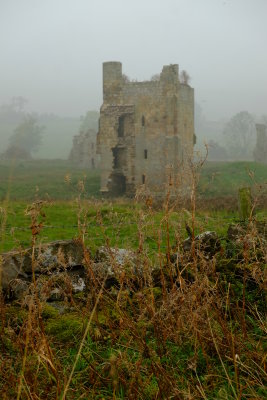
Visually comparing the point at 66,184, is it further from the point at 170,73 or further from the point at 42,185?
the point at 170,73

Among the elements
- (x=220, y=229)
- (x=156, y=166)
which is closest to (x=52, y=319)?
(x=220, y=229)

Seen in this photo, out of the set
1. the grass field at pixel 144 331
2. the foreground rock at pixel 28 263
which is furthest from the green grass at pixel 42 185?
the grass field at pixel 144 331

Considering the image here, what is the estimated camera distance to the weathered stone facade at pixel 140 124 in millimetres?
28438

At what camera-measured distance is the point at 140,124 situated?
2888 centimetres

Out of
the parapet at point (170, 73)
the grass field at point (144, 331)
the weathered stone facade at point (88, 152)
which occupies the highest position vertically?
the parapet at point (170, 73)

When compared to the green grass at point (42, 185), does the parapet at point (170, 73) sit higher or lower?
higher

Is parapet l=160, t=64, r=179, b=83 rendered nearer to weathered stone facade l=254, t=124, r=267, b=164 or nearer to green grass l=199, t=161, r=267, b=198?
green grass l=199, t=161, r=267, b=198

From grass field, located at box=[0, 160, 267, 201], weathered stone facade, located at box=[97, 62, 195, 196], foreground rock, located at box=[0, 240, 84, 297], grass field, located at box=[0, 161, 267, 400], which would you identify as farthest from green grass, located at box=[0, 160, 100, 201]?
grass field, located at box=[0, 161, 267, 400]

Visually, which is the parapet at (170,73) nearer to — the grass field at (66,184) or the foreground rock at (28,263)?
the grass field at (66,184)

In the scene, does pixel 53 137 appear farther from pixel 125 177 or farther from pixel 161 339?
pixel 161 339

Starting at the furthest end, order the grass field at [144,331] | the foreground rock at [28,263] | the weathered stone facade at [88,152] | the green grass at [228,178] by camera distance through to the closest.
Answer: the weathered stone facade at [88,152] < the green grass at [228,178] < the foreground rock at [28,263] < the grass field at [144,331]

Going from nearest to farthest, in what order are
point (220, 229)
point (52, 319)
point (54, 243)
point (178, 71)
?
point (52, 319) → point (54, 243) → point (220, 229) → point (178, 71)

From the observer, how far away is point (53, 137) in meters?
128

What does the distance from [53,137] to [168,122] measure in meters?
103
